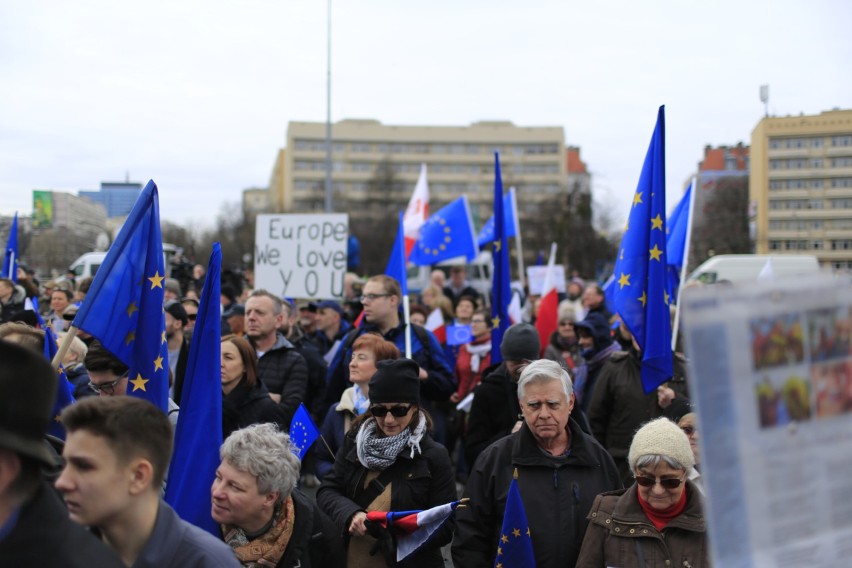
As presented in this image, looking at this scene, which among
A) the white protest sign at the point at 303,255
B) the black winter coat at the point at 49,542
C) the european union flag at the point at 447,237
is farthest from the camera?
the european union flag at the point at 447,237

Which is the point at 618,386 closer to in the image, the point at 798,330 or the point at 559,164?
the point at 798,330

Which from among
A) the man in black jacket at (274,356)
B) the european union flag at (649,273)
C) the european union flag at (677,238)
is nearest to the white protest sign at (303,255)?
the man in black jacket at (274,356)

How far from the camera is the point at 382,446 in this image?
13.1 ft

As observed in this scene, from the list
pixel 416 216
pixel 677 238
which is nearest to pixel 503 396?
pixel 677 238

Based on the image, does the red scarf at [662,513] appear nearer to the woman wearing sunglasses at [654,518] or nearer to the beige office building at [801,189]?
the woman wearing sunglasses at [654,518]

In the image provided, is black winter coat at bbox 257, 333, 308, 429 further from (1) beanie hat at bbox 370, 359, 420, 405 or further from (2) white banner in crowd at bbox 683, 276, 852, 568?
(2) white banner in crowd at bbox 683, 276, 852, 568

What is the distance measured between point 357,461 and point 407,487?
272 millimetres

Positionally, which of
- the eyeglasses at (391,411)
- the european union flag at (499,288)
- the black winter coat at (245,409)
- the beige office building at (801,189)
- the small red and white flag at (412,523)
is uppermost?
the beige office building at (801,189)

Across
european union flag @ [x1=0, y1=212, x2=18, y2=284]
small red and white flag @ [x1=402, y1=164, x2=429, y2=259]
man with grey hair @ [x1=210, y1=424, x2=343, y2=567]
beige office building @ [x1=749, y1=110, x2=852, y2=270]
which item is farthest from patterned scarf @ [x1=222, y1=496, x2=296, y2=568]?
beige office building @ [x1=749, y1=110, x2=852, y2=270]

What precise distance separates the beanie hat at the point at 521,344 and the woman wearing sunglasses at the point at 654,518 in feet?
6.15

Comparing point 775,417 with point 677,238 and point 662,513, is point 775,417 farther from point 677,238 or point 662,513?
point 677,238

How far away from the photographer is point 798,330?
1.19m

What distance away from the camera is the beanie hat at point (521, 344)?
17.4 feet

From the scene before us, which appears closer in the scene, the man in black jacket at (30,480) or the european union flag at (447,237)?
the man in black jacket at (30,480)
